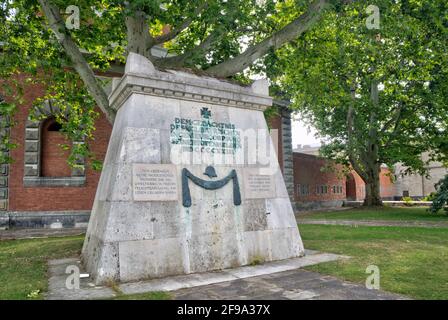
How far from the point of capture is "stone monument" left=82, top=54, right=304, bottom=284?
19.4ft

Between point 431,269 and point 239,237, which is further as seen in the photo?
point 239,237

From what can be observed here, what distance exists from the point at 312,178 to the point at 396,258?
24.5 m

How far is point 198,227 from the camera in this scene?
21.4ft

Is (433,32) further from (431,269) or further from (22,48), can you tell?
(22,48)

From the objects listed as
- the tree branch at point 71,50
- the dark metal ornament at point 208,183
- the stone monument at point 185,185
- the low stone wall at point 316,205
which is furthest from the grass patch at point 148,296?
the low stone wall at point 316,205

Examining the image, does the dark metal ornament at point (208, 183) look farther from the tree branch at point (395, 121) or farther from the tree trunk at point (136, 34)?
the tree branch at point (395, 121)

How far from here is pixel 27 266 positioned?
7.05 meters

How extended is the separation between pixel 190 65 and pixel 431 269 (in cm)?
782

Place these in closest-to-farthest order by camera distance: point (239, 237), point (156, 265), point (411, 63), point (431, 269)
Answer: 1. point (156, 265)
2. point (431, 269)
3. point (239, 237)
4. point (411, 63)

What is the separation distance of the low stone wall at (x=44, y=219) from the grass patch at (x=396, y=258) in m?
10.9

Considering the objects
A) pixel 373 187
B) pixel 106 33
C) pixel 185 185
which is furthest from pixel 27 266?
pixel 373 187

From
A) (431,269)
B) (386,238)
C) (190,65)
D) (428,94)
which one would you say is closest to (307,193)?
(428,94)

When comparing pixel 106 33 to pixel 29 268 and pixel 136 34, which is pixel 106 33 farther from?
pixel 29 268

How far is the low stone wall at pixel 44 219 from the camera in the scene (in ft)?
49.6
